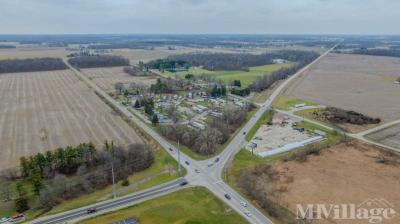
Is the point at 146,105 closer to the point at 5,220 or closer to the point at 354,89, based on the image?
the point at 5,220

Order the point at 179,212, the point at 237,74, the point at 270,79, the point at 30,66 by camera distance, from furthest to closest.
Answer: the point at 30,66 → the point at 237,74 → the point at 270,79 → the point at 179,212

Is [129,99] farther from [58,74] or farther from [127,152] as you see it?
[58,74]

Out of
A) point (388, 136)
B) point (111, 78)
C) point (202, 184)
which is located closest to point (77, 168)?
point (202, 184)

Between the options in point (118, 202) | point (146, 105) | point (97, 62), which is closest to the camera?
point (118, 202)

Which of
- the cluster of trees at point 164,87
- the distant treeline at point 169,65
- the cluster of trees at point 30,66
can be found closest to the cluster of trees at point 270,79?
the cluster of trees at point 164,87

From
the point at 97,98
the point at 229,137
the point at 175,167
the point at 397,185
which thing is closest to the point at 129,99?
the point at 97,98

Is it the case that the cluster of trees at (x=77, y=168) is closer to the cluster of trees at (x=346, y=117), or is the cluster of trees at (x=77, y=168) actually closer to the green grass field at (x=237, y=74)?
the cluster of trees at (x=346, y=117)
